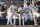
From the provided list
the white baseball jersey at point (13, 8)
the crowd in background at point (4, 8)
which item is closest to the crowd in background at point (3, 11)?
the crowd in background at point (4, 8)

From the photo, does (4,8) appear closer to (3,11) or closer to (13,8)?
(3,11)

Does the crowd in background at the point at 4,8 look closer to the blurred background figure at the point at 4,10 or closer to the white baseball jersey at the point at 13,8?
the blurred background figure at the point at 4,10

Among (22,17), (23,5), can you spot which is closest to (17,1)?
(23,5)

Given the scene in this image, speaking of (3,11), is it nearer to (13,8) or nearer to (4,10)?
(4,10)

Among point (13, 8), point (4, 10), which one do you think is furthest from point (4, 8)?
point (13, 8)

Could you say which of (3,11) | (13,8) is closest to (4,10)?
(3,11)

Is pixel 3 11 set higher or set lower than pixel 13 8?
lower

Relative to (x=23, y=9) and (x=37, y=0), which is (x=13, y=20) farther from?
(x=37, y=0)

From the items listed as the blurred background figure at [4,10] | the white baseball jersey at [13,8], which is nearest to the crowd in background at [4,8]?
the blurred background figure at [4,10]

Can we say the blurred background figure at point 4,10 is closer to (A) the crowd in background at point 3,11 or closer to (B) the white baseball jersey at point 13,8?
(A) the crowd in background at point 3,11

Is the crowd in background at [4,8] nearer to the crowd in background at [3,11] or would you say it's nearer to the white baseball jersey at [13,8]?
the crowd in background at [3,11]

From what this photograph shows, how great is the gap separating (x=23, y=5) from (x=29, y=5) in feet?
1.34

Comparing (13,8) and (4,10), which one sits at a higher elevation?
(13,8)

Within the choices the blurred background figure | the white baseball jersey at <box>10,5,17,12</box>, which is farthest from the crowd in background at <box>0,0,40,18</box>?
the white baseball jersey at <box>10,5,17,12</box>
